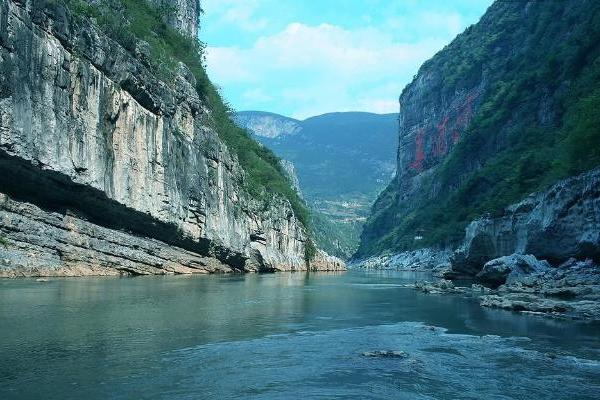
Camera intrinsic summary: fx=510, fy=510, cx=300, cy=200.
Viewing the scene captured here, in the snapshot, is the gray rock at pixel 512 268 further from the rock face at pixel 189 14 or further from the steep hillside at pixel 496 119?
the rock face at pixel 189 14

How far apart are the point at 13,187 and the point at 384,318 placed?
29484 mm

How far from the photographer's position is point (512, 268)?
33.0 meters

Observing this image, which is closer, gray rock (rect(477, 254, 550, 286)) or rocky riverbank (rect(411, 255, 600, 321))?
rocky riverbank (rect(411, 255, 600, 321))

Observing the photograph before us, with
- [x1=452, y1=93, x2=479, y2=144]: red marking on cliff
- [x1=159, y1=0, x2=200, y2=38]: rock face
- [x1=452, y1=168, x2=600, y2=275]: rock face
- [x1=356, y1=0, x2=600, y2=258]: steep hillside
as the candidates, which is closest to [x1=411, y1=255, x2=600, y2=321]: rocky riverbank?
[x1=452, y1=168, x2=600, y2=275]: rock face

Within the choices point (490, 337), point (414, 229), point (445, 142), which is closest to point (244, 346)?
point (490, 337)

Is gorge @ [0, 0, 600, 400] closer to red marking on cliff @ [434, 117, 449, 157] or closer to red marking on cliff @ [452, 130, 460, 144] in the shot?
red marking on cliff @ [452, 130, 460, 144]

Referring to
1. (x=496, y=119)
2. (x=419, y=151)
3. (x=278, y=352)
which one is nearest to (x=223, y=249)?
(x=278, y=352)

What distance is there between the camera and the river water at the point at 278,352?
10055 mm

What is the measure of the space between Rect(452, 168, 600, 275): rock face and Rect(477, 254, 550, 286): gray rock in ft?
6.27

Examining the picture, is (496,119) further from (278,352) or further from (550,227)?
(278,352)

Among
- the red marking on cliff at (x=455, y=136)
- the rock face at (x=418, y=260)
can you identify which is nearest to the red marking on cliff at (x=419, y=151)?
the red marking on cliff at (x=455, y=136)

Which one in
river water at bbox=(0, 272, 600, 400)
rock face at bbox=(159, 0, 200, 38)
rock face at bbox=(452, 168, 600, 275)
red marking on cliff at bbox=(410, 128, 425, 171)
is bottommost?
river water at bbox=(0, 272, 600, 400)

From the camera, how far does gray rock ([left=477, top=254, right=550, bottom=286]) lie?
3198 cm

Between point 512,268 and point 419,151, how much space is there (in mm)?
133252
